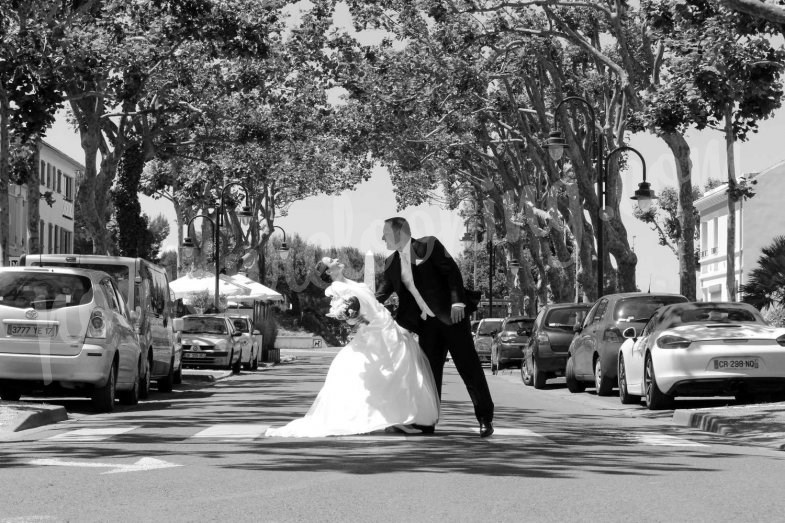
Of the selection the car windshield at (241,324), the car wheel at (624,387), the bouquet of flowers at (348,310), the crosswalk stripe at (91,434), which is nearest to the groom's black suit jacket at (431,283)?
the bouquet of flowers at (348,310)

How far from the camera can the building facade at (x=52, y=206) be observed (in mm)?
69562

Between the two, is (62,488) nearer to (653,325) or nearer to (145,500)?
(145,500)

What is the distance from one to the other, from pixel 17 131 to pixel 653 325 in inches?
377

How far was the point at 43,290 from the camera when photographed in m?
18.0

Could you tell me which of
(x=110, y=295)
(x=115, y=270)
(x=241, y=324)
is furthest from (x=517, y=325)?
(x=110, y=295)

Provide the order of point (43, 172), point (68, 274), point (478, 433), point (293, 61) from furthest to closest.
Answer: point (43, 172), point (293, 61), point (68, 274), point (478, 433)

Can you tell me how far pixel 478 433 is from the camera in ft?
45.9

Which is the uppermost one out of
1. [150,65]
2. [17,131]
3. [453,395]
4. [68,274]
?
[150,65]

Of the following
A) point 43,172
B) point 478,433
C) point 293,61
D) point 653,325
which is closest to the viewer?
point 478,433

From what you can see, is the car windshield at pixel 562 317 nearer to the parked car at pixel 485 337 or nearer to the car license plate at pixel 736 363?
the car license plate at pixel 736 363

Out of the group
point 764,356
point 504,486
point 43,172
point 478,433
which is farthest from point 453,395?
point 43,172

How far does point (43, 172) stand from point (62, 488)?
2713 inches

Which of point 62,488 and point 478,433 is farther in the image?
point 478,433

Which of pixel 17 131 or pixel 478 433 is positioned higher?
pixel 17 131
